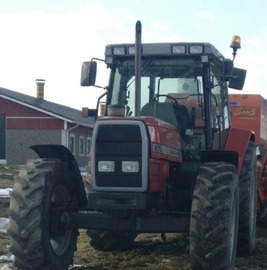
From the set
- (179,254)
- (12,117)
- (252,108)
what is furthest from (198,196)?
(12,117)

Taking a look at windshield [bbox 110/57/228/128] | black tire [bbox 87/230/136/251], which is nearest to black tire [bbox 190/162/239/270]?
windshield [bbox 110/57/228/128]

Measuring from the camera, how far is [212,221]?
21.2ft

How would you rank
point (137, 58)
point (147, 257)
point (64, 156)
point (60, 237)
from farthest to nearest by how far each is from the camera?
point (147, 257) → point (64, 156) → point (60, 237) → point (137, 58)

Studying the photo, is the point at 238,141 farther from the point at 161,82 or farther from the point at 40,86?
the point at 40,86

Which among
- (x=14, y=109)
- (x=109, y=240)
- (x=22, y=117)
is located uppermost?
(x=14, y=109)

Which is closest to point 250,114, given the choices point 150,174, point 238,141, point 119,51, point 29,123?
point 238,141

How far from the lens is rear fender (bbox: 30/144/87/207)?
747cm

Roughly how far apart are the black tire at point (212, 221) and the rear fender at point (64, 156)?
5.23 ft

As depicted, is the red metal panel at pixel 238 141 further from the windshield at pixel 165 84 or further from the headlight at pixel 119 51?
the headlight at pixel 119 51

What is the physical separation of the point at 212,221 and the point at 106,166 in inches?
51.2

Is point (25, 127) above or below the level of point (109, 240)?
above

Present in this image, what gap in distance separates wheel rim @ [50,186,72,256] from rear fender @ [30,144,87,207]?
0.21 m

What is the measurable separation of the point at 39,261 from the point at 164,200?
1.58 m

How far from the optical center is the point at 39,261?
6.66 meters
